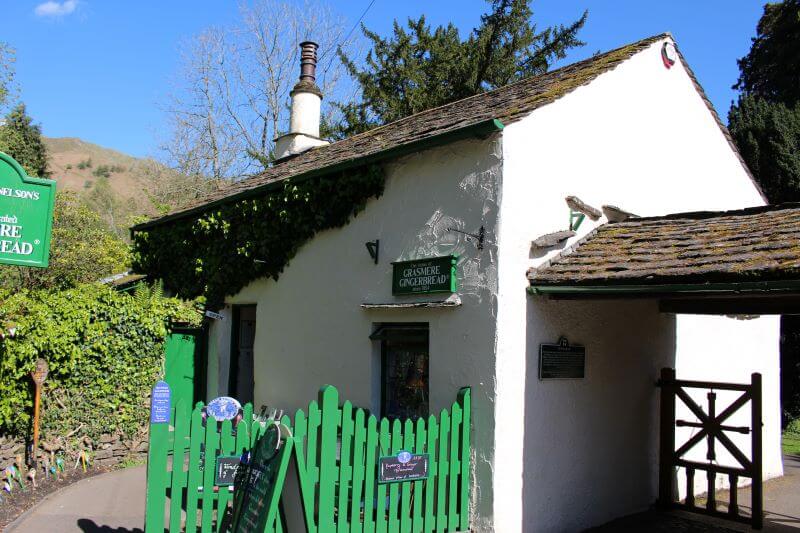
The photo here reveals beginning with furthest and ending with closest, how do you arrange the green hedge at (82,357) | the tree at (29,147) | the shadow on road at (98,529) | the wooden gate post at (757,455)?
the tree at (29,147)
the green hedge at (82,357)
the wooden gate post at (757,455)
the shadow on road at (98,529)

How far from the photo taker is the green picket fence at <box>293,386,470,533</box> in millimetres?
5098

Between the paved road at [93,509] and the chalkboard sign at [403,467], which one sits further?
the paved road at [93,509]

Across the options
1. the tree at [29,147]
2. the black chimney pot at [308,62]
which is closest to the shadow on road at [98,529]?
the black chimney pot at [308,62]

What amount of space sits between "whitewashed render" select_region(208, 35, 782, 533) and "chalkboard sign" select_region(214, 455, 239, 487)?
2290 millimetres

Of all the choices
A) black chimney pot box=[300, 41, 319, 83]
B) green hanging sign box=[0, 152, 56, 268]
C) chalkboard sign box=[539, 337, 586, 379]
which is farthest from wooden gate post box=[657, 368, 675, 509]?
black chimney pot box=[300, 41, 319, 83]

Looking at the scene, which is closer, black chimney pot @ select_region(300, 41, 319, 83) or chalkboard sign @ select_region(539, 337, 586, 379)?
chalkboard sign @ select_region(539, 337, 586, 379)

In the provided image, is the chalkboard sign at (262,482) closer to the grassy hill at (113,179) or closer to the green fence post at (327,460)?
the green fence post at (327,460)

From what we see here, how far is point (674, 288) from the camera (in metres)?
5.29

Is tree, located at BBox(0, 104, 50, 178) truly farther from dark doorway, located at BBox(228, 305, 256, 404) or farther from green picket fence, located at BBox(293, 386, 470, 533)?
green picket fence, located at BBox(293, 386, 470, 533)

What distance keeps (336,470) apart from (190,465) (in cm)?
114

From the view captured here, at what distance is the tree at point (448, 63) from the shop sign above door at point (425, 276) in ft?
53.0

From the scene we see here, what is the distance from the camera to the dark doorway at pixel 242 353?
10.6m

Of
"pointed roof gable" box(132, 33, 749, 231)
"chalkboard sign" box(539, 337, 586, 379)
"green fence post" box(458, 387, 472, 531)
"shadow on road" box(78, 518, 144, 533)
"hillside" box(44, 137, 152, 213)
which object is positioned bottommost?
"shadow on road" box(78, 518, 144, 533)

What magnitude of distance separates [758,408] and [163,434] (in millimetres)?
5818
